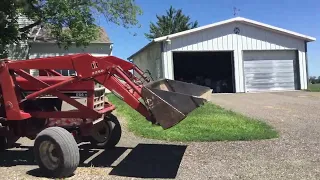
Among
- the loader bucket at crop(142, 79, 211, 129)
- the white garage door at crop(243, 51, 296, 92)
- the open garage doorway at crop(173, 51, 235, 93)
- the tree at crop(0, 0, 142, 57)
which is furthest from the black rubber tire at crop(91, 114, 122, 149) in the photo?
the open garage doorway at crop(173, 51, 235, 93)

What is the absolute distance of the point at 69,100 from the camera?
22.6 ft

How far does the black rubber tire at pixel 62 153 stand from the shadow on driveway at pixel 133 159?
26cm

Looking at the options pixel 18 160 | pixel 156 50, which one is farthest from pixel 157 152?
pixel 156 50

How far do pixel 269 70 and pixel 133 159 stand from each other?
64.9 feet

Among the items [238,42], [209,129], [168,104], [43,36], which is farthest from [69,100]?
[43,36]

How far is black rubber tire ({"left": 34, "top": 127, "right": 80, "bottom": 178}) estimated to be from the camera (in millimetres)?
6052

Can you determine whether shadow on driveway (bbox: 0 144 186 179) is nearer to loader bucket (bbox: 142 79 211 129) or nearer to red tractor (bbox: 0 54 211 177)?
red tractor (bbox: 0 54 211 177)

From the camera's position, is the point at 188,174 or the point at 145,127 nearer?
the point at 188,174

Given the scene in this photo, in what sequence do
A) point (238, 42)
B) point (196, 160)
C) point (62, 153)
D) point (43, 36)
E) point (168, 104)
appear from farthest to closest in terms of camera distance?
point (43, 36)
point (238, 42)
point (196, 160)
point (62, 153)
point (168, 104)

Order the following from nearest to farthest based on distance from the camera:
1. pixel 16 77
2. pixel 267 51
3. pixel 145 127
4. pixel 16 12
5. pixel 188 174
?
pixel 188 174
pixel 16 77
pixel 145 127
pixel 16 12
pixel 267 51

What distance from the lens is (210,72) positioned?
108 ft

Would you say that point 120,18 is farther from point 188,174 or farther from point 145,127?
point 188,174

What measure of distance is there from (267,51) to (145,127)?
16.7m

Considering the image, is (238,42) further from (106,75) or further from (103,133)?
(106,75)
